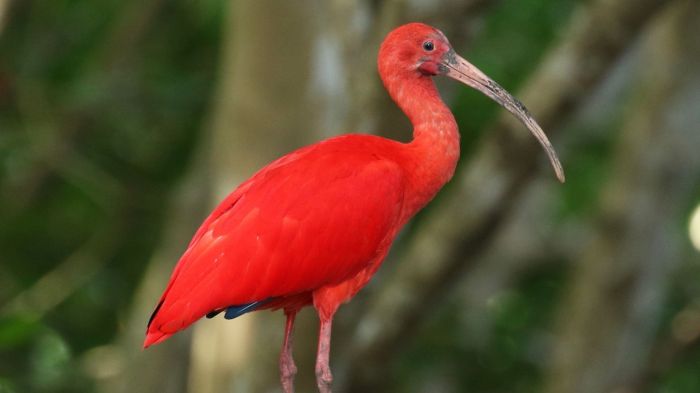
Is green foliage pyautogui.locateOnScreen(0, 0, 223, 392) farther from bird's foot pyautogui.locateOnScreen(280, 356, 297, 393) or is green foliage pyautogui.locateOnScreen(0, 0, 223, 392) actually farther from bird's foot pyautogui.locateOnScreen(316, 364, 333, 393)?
bird's foot pyautogui.locateOnScreen(316, 364, 333, 393)

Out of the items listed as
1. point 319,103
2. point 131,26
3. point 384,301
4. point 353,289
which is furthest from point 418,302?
point 131,26

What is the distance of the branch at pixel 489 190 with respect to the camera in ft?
28.3

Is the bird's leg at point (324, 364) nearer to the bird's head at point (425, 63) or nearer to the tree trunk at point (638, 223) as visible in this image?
the bird's head at point (425, 63)

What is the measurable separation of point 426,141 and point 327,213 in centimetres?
49

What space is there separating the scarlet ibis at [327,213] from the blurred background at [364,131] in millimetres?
1314

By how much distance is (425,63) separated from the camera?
5.99m

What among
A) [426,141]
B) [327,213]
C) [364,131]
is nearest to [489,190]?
[364,131]

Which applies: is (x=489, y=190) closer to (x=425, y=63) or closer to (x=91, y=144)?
(x=425, y=63)

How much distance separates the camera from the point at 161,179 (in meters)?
14.0

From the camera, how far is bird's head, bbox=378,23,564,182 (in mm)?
5969

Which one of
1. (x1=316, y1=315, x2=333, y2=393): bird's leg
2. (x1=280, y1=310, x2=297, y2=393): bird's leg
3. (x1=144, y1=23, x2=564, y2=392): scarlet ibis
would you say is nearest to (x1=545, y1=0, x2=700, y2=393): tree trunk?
(x1=144, y1=23, x2=564, y2=392): scarlet ibis

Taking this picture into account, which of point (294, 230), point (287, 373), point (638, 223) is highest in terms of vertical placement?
point (294, 230)

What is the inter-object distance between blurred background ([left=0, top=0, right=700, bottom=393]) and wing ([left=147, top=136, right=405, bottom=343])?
130 centimetres

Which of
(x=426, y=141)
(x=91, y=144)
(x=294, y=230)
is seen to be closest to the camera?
(x=294, y=230)
